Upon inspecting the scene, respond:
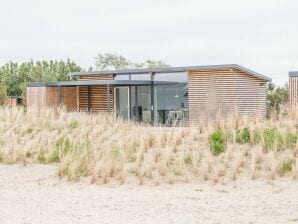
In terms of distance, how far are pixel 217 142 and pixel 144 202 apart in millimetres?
3838

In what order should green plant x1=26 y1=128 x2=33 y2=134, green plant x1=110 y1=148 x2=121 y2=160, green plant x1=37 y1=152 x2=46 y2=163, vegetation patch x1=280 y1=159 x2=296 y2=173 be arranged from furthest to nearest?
green plant x1=26 y1=128 x2=33 y2=134, green plant x1=37 y1=152 x2=46 y2=163, green plant x1=110 y1=148 x2=121 y2=160, vegetation patch x1=280 y1=159 x2=296 y2=173

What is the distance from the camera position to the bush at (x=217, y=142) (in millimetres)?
12000

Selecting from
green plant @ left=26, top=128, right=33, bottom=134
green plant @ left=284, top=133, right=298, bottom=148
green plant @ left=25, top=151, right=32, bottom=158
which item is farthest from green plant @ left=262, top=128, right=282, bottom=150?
green plant @ left=26, top=128, right=33, bottom=134

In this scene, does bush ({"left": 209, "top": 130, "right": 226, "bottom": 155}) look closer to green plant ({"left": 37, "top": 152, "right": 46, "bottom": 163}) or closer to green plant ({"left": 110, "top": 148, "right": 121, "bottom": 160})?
green plant ({"left": 110, "top": 148, "right": 121, "bottom": 160})

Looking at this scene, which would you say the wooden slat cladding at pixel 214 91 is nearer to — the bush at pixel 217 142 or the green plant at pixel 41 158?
the bush at pixel 217 142

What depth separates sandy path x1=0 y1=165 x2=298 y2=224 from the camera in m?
7.69

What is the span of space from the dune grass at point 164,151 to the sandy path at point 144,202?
1.49 ft

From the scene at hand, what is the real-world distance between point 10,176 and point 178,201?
14.3 feet

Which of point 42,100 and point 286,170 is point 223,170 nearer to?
point 286,170


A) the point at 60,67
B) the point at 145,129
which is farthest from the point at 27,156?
the point at 60,67

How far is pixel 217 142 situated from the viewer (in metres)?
12.4

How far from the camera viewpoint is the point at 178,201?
29.6 ft

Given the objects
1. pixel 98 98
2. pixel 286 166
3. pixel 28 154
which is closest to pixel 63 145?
pixel 28 154

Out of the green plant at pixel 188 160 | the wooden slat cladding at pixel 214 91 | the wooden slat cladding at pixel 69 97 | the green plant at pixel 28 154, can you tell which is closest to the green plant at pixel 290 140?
the green plant at pixel 188 160
